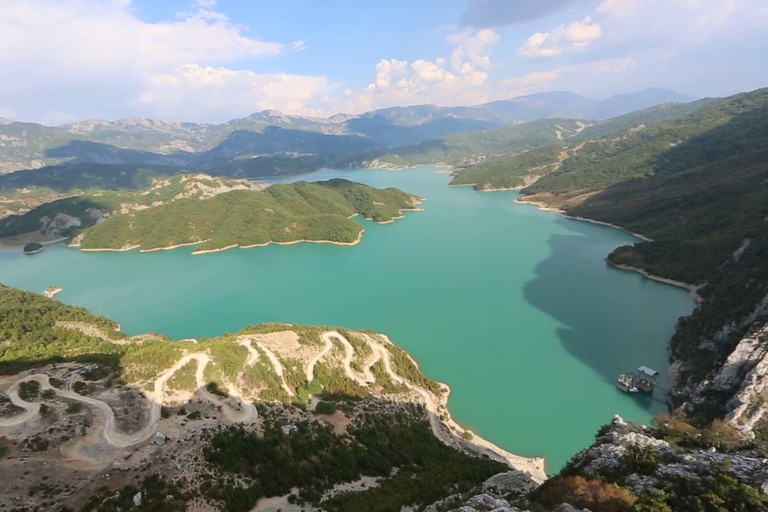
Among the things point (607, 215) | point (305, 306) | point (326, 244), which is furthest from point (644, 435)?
point (607, 215)

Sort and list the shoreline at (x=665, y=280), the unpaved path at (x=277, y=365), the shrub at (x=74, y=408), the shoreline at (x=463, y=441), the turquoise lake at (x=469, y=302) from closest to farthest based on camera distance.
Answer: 1. the shrub at (x=74, y=408)
2. the shoreline at (x=463, y=441)
3. the unpaved path at (x=277, y=365)
4. the turquoise lake at (x=469, y=302)
5. the shoreline at (x=665, y=280)

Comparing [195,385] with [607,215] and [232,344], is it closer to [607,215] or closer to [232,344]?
[232,344]

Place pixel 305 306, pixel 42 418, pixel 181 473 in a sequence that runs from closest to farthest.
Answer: pixel 181 473
pixel 42 418
pixel 305 306

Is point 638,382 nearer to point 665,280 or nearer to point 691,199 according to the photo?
point 665,280

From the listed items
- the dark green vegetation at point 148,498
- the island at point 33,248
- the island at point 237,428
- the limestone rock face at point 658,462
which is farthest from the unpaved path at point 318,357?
the island at point 33,248

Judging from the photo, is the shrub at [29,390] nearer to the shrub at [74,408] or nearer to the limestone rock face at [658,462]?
the shrub at [74,408]
